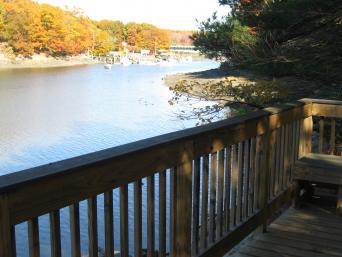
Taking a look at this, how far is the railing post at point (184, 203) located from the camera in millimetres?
2580

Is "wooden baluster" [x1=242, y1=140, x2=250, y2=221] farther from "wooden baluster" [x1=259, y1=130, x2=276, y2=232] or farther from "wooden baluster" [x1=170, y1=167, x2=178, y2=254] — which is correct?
"wooden baluster" [x1=170, y1=167, x2=178, y2=254]

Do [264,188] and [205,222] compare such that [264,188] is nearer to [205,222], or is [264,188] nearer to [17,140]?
[205,222]

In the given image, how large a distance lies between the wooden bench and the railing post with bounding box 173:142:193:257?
1841mm

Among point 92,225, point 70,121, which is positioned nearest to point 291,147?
point 92,225

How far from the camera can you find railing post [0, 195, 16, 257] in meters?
1.53

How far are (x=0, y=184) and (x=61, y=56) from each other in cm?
9010

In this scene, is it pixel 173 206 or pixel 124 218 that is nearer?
pixel 124 218

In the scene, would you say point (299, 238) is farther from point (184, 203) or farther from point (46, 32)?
point (46, 32)

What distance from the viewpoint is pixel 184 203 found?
264cm

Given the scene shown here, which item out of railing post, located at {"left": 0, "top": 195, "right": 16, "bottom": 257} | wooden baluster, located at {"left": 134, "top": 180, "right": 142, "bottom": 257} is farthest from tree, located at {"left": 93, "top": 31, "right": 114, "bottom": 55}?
railing post, located at {"left": 0, "top": 195, "right": 16, "bottom": 257}

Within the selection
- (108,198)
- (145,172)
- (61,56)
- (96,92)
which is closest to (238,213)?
(145,172)

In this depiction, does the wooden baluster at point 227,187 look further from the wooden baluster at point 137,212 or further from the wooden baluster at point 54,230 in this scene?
the wooden baluster at point 54,230

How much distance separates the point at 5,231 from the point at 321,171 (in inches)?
126

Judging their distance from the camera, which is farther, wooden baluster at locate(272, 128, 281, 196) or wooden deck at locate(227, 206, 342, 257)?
wooden baluster at locate(272, 128, 281, 196)
